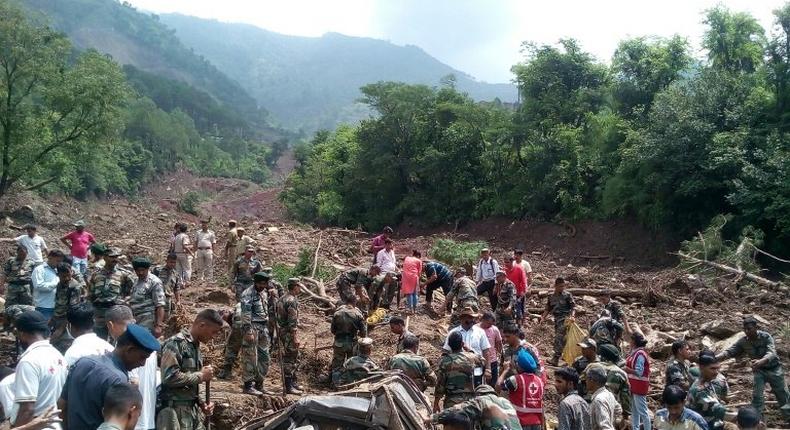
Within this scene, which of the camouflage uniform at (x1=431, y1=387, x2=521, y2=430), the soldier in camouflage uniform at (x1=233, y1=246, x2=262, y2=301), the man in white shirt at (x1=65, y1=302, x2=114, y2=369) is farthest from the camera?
the soldier in camouflage uniform at (x1=233, y1=246, x2=262, y2=301)

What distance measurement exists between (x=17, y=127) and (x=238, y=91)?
140 meters

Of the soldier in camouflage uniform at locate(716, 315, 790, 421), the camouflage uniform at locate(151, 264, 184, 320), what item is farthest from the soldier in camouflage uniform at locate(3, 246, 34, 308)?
the soldier in camouflage uniform at locate(716, 315, 790, 421)

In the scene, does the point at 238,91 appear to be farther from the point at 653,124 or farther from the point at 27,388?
the point at 27,388

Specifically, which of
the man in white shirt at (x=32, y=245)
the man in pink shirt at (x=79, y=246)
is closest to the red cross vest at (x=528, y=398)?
the man in white shirt at (x=32, y=245)

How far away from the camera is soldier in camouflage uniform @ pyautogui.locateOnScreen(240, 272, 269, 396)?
779 centimetres

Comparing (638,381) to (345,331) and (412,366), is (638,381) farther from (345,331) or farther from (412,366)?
(345,331)

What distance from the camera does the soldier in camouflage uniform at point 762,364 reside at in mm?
7914

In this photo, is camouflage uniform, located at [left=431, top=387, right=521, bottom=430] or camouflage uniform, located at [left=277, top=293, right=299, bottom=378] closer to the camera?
camouflage uniform, located at [left=431, top=387, right=521, bottom=430]

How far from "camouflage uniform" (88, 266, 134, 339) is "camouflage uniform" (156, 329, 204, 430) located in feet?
10.7

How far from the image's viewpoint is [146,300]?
7867 mm

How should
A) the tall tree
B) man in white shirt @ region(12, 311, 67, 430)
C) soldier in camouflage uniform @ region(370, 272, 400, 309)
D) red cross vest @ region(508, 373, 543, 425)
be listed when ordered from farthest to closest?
the tall tree < soldier in camouflage uniform @ region(370, 272, 400, 309) < red cross vest @ region(508, 373, 543, 425) < man in white shirt @ region(12, 311, 67, 430)

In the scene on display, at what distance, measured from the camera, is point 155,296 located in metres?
7.89

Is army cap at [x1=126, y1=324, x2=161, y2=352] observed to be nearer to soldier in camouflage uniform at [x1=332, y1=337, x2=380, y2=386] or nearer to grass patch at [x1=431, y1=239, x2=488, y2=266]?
soldier in camouflage uniform at [x1=332, y1=337, x2=380, y2=386]

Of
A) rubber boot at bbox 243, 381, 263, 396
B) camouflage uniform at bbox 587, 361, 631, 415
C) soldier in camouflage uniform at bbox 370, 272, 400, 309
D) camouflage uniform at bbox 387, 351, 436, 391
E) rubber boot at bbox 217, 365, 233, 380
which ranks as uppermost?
camouflage uniform at bbox 587, 361, 631, 415
